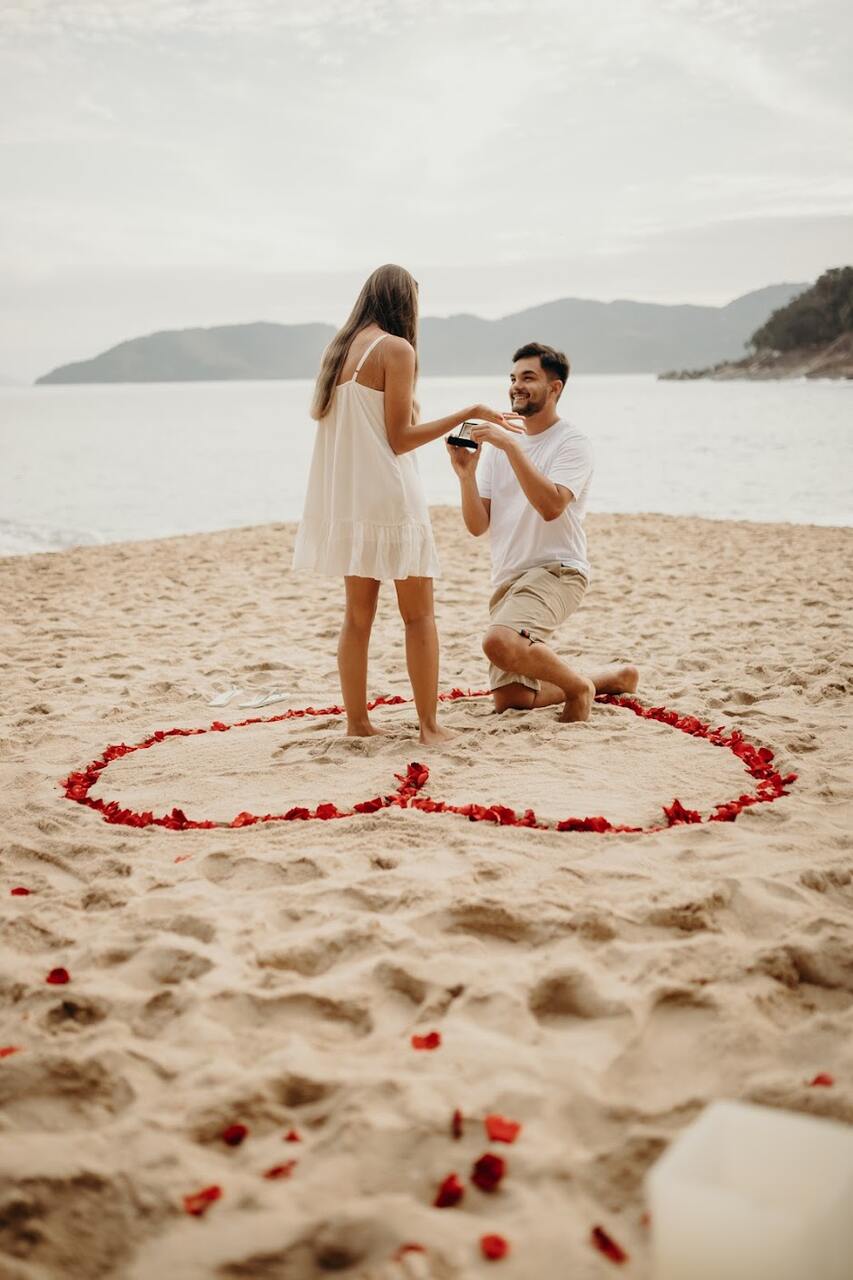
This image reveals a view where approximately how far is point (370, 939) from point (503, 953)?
38 cm

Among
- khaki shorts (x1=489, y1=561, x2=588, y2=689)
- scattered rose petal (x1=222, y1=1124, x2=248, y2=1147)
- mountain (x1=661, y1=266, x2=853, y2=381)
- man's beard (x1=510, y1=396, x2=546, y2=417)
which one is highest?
mountain (x1=661, y1=266, x2=853, y2=381)

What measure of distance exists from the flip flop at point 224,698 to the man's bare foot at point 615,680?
84.0 inches

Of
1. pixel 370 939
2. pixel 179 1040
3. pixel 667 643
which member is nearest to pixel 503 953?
pixel 370 939

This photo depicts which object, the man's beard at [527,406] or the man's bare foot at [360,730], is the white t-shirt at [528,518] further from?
the man's bare foot at [360,730]

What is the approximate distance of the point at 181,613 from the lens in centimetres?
855

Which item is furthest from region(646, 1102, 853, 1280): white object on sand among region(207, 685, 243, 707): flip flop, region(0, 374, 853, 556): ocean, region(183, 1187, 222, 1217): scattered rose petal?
region(0, 374, 853, 556): ocean

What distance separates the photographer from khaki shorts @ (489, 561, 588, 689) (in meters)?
5.02

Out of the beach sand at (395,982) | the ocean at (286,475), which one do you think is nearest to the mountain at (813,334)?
the ocean at (286,475)

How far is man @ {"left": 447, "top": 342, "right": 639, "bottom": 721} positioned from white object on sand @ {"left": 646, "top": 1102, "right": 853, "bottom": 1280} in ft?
11.8

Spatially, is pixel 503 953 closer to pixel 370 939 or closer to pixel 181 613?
pixel 370 939

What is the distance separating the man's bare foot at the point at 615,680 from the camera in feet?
17.8

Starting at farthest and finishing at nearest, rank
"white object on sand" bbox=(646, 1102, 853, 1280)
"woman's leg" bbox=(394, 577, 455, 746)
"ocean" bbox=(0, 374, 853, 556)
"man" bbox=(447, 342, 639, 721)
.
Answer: "ocean" bbox=(0, 374, 853, 556)
"man" bbox=(447, 342, 639, 721)
"woman's leg" bbox=(394, 577, 455, 746)
"white object on sand" bbox=(646, 1102, 853, 1280)

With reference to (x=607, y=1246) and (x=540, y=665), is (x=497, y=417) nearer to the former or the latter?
(x=540, y=665)

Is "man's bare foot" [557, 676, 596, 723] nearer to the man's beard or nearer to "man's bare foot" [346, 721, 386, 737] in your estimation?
"man's bare foot" [346, 721, 386, 737]
